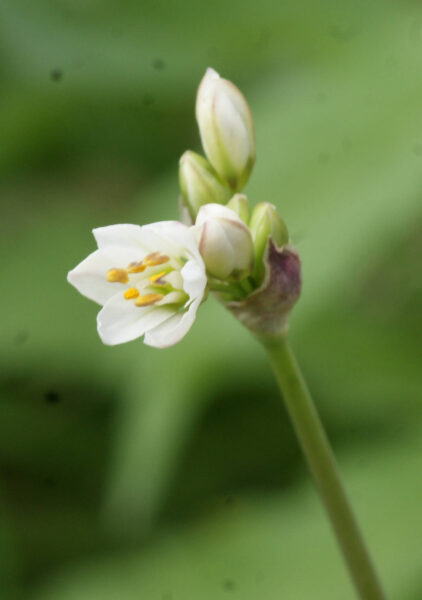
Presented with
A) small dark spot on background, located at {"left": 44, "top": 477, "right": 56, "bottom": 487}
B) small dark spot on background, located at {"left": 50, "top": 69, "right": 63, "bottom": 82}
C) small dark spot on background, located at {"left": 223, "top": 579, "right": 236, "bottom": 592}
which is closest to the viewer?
small dark spot on background, located at {"left": 223, "top": 579, "right": 236, "bottom": 592}

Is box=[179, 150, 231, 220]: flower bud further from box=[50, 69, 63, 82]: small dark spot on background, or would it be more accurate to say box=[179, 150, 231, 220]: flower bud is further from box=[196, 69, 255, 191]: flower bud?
box=[50, 69, 63, 82]: small dark spot on background

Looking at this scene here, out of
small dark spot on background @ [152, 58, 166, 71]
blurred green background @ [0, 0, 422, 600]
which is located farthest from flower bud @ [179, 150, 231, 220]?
small dark spot on background @ [152, 58, 166, 71]

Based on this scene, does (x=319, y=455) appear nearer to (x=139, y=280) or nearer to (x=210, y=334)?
(x=139, y=280)

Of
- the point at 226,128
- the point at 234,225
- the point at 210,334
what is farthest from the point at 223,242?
the point at 210,334

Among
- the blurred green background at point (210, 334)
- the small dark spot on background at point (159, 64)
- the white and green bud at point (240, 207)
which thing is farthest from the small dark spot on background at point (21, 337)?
the white and green bud at point (240, 207)

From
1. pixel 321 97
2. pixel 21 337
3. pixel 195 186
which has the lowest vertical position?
pixel 195 186

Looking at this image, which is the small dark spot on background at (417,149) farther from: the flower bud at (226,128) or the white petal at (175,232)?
the white petal at (175,232)
